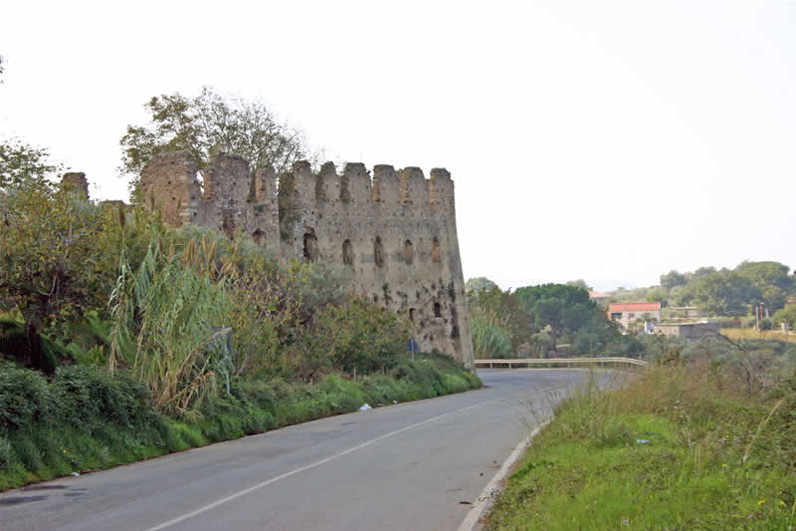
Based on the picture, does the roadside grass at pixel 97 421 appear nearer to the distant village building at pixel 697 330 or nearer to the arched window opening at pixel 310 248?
the distant village building at pixel 697 330

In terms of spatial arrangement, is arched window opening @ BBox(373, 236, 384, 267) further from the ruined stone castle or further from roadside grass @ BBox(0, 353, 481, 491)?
roadside grass @ BBox(0, 353, 481, 491)

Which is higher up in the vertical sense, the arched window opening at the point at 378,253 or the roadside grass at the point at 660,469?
the arched window opening at the point at 378,253

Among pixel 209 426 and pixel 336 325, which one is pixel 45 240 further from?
pixel 336 325

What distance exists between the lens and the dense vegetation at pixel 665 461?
7.27 m

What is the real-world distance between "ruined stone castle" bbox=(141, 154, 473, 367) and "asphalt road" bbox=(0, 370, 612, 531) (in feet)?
58.3

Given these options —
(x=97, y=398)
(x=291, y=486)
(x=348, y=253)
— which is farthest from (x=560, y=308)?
(x=291, y=486)

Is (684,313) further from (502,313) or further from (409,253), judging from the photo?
(409,253)

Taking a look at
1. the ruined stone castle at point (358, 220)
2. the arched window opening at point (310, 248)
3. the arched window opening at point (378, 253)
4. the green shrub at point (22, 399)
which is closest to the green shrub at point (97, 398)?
the green shrub at point (22, 399)

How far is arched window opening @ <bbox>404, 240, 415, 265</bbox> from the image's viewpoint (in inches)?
1836

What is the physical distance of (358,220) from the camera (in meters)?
43.7

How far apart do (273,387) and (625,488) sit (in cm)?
1537

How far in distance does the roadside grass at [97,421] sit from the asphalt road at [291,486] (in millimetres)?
482

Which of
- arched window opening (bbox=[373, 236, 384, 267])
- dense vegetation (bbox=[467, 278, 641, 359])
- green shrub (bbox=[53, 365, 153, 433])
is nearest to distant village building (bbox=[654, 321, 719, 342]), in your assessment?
dense vegetation (bbox=[467, 278, 641, 359])

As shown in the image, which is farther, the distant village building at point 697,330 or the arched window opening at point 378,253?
the arched window opening at point 378,253
